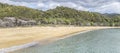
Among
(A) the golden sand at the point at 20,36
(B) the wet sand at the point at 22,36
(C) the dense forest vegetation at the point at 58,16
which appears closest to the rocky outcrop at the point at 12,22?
(C) the dense forest vegetation at the point at 58,16

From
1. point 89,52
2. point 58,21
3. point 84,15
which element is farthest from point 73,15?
point 89,52

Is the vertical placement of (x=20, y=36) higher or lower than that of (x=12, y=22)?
higher

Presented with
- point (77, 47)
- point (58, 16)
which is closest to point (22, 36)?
point (77, 47)

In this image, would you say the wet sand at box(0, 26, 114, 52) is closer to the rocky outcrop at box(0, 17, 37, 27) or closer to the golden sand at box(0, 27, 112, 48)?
the golden sand at box(0, 27, 112, 48)

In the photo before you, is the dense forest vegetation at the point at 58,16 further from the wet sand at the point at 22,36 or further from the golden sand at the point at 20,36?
the wet sand at the point at 22,36

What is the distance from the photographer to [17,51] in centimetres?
2636

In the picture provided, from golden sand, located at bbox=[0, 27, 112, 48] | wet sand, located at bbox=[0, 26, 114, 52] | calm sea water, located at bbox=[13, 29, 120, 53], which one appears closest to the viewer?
calm sea water, located at bbox=[13, 29, 120, 53]

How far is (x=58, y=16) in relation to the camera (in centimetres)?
16538

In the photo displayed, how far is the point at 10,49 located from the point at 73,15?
152m

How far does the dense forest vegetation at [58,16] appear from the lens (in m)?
128

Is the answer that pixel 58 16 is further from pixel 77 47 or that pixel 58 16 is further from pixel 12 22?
pixel 77 47

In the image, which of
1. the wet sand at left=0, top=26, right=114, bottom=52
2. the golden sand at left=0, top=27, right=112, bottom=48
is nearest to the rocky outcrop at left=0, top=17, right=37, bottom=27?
the golden sand at left=0, top=27, right=112, bottom=48

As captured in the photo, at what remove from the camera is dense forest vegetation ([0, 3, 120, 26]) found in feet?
421

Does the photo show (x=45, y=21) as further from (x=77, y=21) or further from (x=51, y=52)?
(x=51, y=52)
